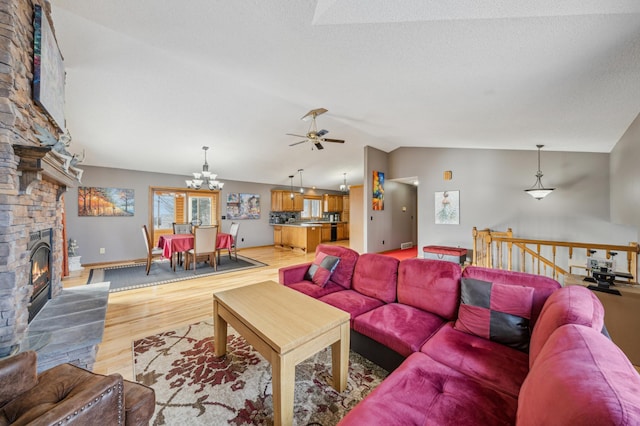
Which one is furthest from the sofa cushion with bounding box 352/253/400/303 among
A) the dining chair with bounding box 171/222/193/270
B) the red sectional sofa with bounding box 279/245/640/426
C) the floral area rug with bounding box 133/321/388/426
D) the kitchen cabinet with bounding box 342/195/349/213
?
the kitchen cabinet with bounding box 342/195/349/213

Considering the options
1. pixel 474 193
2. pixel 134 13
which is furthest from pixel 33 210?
pixel 474 193

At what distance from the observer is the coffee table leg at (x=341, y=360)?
173cm

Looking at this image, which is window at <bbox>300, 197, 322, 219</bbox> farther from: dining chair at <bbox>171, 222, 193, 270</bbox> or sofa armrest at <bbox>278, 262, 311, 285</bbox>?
sofa armrest at <bbox>278, 262, 311, 285</bbox>

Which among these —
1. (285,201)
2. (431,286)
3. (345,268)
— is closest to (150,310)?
(345,268)

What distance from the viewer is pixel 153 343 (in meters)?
2.42

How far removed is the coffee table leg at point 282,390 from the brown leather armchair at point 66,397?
24.0 inches

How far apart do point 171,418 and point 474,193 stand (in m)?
5.75

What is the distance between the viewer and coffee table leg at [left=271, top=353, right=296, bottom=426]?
137cm

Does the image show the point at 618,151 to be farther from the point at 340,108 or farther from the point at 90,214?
the point at 90,214

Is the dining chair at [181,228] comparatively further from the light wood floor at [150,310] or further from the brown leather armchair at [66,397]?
the brown leather armchair at [66,397]

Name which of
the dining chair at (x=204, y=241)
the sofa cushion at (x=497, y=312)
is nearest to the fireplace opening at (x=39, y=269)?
the dining chair at (x=204, y=241)

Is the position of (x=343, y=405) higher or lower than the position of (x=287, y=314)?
lower

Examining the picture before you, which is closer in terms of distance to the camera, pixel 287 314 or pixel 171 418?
pixel 171 418

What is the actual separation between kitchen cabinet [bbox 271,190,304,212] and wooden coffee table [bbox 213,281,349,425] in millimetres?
6505
